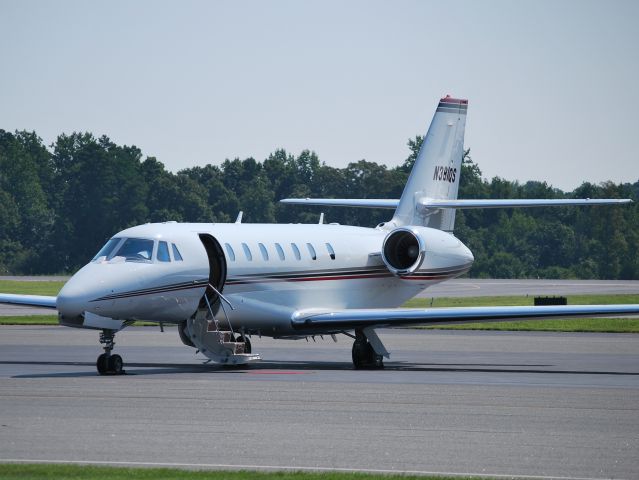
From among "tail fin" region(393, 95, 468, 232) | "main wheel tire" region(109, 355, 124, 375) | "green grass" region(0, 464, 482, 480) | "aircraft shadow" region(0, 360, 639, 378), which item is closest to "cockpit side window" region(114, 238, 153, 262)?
"main wheel tire" region(109, 355, 124, 375)

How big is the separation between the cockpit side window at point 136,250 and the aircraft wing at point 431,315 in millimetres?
4247

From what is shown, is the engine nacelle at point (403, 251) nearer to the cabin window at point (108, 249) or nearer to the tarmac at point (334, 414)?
the tarmac at point (334, 414)

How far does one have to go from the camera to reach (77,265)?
→ 11100cm

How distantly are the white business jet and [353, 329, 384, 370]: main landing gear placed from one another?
0.09ft

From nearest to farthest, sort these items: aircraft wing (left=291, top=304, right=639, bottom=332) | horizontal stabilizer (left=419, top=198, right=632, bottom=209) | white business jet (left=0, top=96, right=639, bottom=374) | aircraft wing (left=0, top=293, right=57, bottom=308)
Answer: white business jet (left=0, top=96, right=639, bottom=374)
aircraft wing (left=291, top=304, right=639, bottom=332)
aircraft wing (left=0, top=293, right=57, bottom=308)
horizontal stabilizer (left=419, top=198, right=632, bottom=209)

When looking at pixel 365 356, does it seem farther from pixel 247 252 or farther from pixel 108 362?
pixel 108 362

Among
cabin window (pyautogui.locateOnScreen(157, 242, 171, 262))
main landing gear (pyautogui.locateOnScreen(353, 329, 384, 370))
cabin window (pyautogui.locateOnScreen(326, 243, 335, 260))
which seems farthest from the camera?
cabin window (pyautogui.locateOnScreen(326, 243, 335, 260))

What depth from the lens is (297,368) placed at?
2698 cm

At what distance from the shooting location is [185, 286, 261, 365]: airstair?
86.9ft

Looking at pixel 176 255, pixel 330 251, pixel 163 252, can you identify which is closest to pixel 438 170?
pixel 330 251

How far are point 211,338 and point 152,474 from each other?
13983 mm

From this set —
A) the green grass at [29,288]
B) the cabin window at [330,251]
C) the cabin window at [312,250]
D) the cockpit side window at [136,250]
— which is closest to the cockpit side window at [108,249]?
the cockpit side window at [136,250]

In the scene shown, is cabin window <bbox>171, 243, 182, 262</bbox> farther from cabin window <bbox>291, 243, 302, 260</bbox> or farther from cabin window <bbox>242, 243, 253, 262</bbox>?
cabin window <bbox>291, 243, 302, 260</bbox>

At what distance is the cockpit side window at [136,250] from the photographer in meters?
25.2
